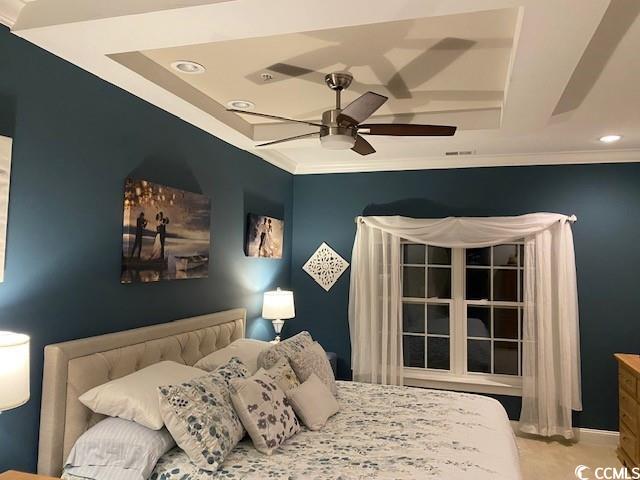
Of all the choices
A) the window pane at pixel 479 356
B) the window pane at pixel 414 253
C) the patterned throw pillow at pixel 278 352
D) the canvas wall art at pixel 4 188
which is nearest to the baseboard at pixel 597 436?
the window pane at pixel 479 356

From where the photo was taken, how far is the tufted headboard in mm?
2160

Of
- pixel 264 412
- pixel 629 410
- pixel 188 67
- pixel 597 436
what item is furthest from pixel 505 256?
pixel 188 67

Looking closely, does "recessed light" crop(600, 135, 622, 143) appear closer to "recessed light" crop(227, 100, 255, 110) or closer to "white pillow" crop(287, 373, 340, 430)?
"recessed light" crop(227, 100, 255, 110)

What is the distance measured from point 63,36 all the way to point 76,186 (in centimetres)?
72

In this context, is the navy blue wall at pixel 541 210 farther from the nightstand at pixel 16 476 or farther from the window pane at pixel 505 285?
the nightstand at pixel 16 476

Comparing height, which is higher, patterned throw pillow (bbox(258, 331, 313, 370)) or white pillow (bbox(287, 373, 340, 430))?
patterned throw pillow (bbox(258, 331, 313, 370))

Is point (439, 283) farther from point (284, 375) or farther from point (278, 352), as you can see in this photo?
point (284, 375)

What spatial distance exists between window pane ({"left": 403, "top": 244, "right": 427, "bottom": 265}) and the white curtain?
230mm

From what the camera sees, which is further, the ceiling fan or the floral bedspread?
the ceiling fan

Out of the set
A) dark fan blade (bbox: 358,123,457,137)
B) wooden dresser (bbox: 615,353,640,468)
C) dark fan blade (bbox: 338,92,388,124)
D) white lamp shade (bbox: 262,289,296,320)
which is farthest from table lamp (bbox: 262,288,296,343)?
wooden dresser (bbox: 615,353,640,468)

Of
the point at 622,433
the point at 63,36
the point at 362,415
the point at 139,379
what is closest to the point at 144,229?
the point at 139,379

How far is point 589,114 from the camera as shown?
10.6ft

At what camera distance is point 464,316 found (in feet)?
15.4

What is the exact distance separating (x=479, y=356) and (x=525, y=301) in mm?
758
